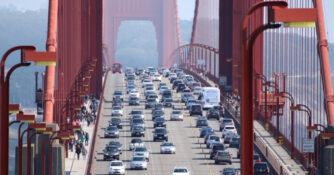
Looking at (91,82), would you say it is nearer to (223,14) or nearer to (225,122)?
(223,14)

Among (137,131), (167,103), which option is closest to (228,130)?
(137,131)

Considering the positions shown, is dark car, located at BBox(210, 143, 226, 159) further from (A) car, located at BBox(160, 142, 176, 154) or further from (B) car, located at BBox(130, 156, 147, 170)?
(B) car, located at BBox(130, 156, 147, 170)

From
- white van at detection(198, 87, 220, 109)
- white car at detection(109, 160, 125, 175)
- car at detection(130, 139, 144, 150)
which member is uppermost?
white van at detection(198, 87, 220, 109)

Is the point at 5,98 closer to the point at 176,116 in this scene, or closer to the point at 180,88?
the point at 176,116

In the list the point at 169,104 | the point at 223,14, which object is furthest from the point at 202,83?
the point at 169,104

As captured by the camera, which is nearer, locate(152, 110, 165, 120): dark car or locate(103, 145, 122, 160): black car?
locate(103, 145, 122, 160): black car

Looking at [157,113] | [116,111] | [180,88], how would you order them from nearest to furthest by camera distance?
[157,113] → [116,111] → [180,88]

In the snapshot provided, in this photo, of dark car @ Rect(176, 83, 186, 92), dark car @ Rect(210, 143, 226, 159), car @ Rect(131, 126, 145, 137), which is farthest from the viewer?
dark car @ Rect(176, 83, 186, 92)

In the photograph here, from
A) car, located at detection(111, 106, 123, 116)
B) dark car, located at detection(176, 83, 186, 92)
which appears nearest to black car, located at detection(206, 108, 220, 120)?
car, located at detection(111, 106, 123, 116)
